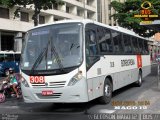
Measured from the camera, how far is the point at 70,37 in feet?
36.0

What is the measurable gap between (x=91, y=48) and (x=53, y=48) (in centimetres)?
124

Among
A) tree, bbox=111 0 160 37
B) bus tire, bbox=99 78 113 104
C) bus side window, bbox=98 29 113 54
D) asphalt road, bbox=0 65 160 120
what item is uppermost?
tree, bbox=111 0 160 37

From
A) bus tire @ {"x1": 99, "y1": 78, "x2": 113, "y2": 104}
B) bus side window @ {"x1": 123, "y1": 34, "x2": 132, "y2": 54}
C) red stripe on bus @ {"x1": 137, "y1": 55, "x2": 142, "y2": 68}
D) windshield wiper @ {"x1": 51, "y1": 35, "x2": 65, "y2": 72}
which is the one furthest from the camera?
red stripe on bus @ {"x1": 137, "y1": 55, "x2": 142, "y2": 68}

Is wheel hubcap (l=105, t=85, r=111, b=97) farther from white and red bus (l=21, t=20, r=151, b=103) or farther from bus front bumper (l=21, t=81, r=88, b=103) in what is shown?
bus front bumper (l=21, t=81, r=88, b=103)

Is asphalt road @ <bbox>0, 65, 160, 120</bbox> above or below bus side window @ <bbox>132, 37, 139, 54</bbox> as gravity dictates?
below

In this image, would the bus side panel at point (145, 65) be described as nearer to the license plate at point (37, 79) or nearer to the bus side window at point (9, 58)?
the license plate at point (37, 79)

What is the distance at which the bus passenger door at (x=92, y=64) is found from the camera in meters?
10.9

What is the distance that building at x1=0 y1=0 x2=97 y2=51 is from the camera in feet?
138

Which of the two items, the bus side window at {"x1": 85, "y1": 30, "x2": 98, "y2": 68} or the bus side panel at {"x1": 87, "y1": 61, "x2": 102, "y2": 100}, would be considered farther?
the bus side window at {"x1": 85, "y1": 30, "x2": 98, "y2": 68}

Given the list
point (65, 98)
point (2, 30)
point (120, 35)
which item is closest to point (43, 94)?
point (65, 98)

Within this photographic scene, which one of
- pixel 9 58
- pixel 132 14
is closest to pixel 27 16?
pixel 9 58

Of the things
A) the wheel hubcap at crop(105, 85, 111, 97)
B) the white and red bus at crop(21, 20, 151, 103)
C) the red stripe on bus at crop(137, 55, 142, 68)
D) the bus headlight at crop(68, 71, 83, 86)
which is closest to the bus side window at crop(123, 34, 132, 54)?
the red stripe on bus at crop(137, 55, 142, 68)

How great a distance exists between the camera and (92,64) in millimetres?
11211

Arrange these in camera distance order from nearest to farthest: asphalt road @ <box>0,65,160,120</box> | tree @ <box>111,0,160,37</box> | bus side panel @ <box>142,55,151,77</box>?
asphalt road @ <box>0,65,160,120</box>, bus side panel @ <box>142,55,151,77</box>, tree @ <box>111,0,160,37</box>
